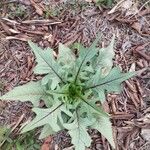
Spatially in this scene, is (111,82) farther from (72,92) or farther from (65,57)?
(65,57)

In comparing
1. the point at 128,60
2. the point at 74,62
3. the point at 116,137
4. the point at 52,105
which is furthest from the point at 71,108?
the point at 128,60

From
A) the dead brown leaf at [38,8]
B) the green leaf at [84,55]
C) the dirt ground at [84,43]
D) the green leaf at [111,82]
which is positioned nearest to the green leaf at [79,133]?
the green leaf at [111,82]

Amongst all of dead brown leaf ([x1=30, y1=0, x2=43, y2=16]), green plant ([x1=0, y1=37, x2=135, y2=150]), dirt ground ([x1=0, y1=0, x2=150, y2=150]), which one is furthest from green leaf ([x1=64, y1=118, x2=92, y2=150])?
dead brown leaf ([x1=30, y1=0, x2=43, y2=16])

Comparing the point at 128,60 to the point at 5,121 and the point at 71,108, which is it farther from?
the point at 5,121

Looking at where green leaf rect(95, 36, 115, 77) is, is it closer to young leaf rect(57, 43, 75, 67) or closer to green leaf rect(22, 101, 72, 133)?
young leaf rect(57, 43, 75, 67)

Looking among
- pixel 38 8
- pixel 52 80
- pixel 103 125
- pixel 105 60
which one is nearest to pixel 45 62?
pixel 52 80

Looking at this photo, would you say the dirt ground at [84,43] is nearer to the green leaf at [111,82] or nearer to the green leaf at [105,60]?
the green leaf at [105,60]
